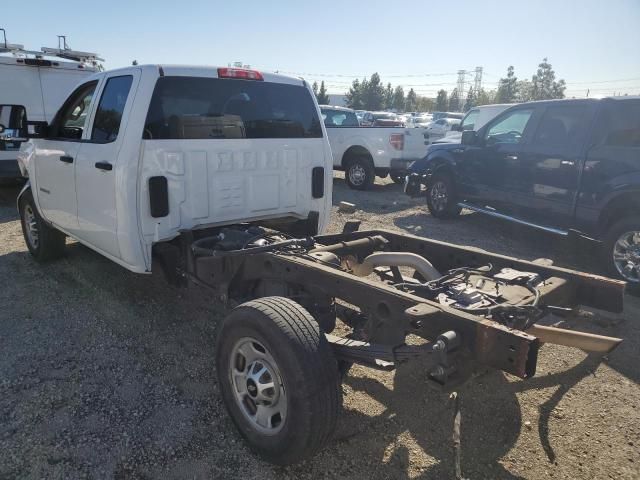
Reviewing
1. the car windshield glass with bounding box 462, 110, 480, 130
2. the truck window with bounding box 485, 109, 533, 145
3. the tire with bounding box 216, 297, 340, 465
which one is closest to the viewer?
the tire with bounding box 216, 297, 340, 465

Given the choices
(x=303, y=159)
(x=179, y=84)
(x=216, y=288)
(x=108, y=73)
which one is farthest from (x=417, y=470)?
(x=108, y=73)

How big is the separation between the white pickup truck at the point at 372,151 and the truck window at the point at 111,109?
26.7 feet

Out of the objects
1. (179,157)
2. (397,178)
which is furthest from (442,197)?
(179,157)

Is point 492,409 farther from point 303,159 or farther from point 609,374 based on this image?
point 303,159

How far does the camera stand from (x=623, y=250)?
18.9 feet

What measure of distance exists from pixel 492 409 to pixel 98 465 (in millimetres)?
2411

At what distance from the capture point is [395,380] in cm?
354

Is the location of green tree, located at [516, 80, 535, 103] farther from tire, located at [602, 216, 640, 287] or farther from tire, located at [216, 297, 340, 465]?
tire, located at [216, 297, 340, 465]

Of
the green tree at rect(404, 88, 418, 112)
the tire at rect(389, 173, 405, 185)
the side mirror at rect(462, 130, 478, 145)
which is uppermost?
the green tree at rect(404, 88, 418, 112)

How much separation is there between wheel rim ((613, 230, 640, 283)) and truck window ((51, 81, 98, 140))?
5.91 metres

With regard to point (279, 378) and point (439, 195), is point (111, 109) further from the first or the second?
point (439, 195)

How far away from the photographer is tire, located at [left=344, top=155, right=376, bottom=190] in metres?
11.9

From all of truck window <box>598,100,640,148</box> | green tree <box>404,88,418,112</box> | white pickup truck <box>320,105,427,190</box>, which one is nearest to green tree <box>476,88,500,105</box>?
green tree <box>404,88,418,112</box>

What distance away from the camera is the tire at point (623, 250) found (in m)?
5.64
